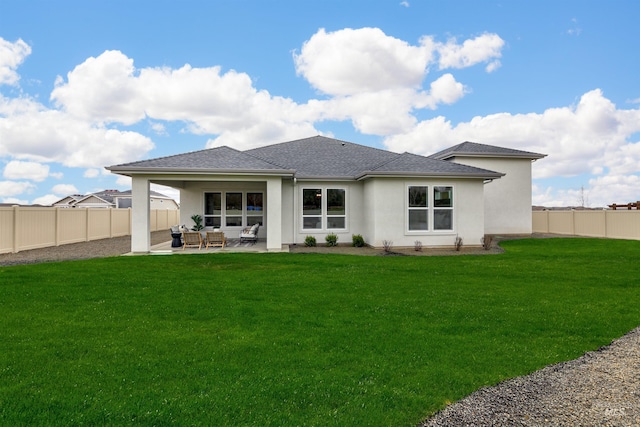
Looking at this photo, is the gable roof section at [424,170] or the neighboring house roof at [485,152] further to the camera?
the neighboring house roof at [485,152]

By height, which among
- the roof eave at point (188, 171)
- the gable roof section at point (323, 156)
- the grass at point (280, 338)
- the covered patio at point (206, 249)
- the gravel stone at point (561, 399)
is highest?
the gable roof section at point (323, 156)

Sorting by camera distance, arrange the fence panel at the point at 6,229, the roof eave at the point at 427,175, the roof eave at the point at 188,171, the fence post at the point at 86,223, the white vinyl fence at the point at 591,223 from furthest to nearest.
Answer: the white vinyl fence at the point at 591,223 < the fence post at the point at 86,223 < the roof eave at the point at 427,175 < the fence panel at the point at 6,229 < the roof eave at the point at 188,171

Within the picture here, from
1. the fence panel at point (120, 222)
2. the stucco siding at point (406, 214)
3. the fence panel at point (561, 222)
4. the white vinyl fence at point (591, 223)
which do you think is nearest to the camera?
the stucco siding at point (406, 214)

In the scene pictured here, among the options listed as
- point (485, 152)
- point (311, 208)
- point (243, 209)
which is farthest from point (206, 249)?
point (485, 152)

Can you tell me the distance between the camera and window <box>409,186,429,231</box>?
653 inches

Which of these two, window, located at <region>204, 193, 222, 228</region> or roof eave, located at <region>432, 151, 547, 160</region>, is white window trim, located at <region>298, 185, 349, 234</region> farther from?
roof eave, located at <region>432, 151, 547, 160</region>

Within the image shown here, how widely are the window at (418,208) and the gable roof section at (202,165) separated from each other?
557cm

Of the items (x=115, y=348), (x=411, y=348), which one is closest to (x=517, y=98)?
(x=411, y=348)

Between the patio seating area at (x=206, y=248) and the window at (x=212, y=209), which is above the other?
the window at (x=212, y=209)

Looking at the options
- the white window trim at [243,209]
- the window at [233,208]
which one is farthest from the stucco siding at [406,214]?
Answer: the window at [233,208]

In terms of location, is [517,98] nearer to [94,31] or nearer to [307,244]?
[307,244]

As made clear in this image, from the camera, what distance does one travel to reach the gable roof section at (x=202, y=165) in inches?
564

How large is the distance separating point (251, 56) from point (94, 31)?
20.5 feet

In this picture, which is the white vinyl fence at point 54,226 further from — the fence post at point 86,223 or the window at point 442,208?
the window at point 442,208
